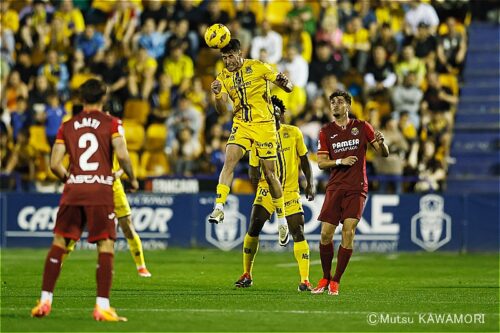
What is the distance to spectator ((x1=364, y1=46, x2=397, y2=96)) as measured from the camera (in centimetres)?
2742

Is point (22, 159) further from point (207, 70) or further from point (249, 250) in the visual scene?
point (249, 250)

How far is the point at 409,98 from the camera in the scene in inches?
1045

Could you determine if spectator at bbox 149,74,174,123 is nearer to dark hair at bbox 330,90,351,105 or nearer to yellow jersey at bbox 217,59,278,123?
yellow jersey at bbox 217,59,278,123

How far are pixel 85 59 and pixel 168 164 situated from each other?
4.31 metres

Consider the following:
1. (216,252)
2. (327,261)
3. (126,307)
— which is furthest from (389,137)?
(126,307)

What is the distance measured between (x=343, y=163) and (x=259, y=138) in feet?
4.79

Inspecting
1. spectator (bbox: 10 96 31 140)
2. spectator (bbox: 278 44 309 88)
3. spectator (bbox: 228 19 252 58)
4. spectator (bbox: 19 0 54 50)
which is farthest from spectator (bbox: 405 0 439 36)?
spectator (bbox: 10 96 31 140)

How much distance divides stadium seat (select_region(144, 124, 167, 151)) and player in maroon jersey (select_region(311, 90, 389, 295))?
1251cm

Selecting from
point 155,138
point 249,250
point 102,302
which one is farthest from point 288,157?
point 155,138

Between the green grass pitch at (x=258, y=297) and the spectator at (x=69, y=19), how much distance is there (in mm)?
9282

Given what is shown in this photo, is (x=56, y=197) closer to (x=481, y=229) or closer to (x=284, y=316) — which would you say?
(x=481, y=229)

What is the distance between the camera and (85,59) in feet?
94.3

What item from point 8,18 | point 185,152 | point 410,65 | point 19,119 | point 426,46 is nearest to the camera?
point 185,152

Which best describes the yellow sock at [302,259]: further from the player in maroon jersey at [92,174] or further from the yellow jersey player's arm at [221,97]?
the player in maroon jersey at [92,174]
